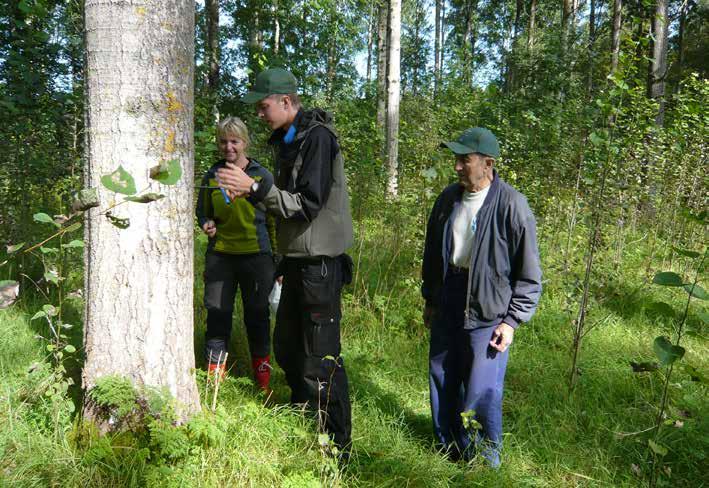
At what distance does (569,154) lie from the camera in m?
5.69

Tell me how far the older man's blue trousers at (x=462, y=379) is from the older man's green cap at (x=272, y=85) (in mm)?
1436

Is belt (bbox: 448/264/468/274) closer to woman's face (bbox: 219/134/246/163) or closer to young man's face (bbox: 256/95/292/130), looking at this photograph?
young man's face (bbox: 256/95/292/130)

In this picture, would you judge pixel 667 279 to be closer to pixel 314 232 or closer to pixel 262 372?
pixel 314 232

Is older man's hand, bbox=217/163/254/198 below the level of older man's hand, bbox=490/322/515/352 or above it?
above

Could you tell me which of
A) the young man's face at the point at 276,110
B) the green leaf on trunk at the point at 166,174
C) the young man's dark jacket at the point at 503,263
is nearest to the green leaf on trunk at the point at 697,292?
the young man's dark jacket at the point at 503,263

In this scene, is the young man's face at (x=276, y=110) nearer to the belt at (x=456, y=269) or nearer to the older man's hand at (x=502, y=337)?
the belt at (x=456, y=269)

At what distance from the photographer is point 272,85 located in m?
2.56

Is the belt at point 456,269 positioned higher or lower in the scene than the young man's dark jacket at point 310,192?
lower

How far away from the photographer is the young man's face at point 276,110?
8.55ft

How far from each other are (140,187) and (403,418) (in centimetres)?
224

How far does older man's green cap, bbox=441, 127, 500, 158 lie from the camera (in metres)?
2.63

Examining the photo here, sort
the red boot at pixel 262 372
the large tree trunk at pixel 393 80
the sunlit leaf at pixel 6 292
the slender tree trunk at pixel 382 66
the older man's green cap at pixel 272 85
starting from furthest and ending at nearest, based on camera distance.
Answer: the slender tree trunk at pixel 382 66, the large tree trunk at pixel 393 80, the red boot at pixel 262 372, the older man's green cap at pixel 272 85, the sunlit leaf at pixel 6 292

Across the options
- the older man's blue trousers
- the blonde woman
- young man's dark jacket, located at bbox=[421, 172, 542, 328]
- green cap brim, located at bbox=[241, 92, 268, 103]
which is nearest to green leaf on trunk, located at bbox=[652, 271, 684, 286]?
young man's dark jacket, located at bbox=[421, 172, 542, 328]

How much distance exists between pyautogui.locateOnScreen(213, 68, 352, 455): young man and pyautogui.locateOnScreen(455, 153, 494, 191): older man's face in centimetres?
68
